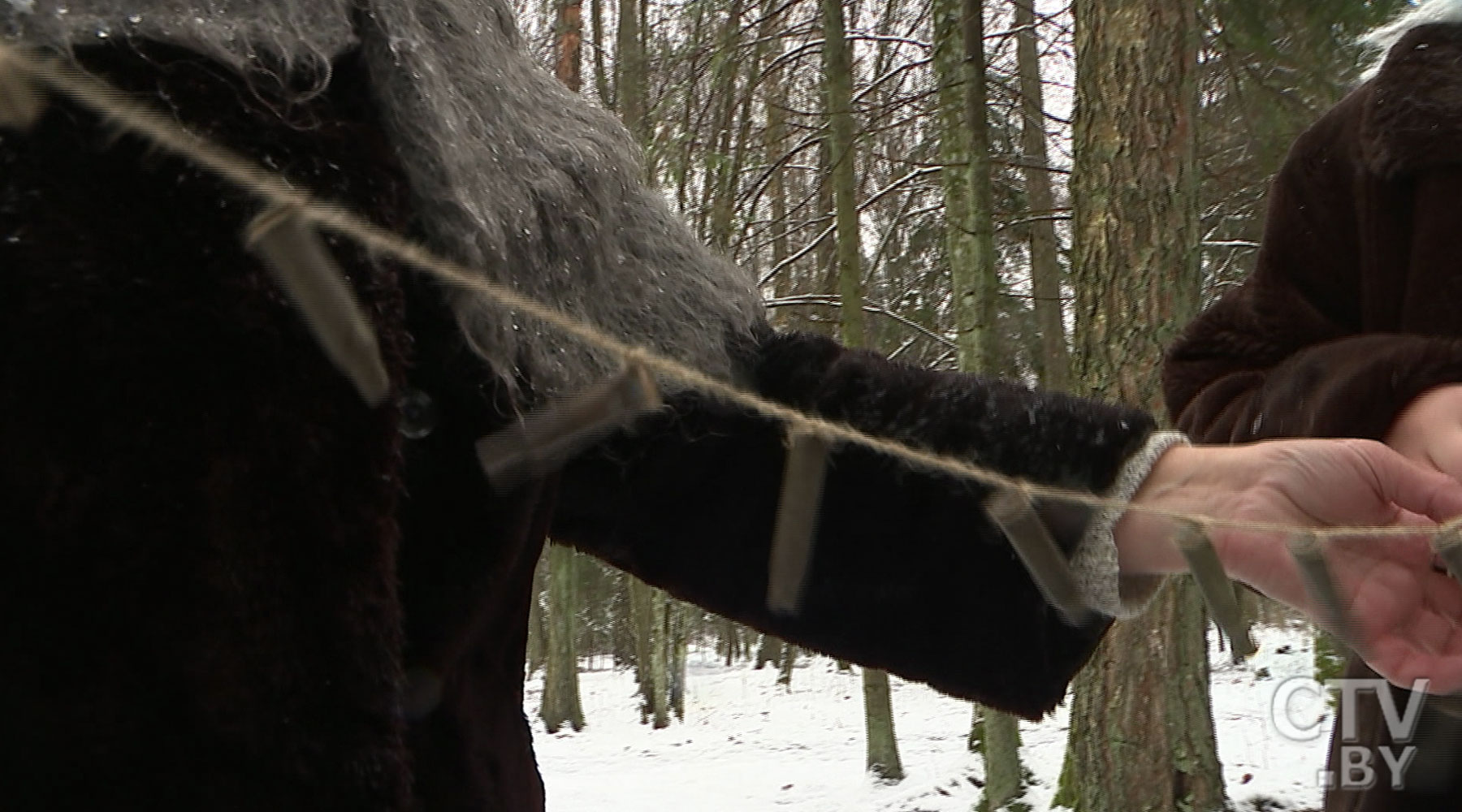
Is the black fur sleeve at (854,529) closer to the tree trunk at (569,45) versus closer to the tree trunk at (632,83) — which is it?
the tree trunk at (632,83)

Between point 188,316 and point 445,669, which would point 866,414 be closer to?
point 445,669

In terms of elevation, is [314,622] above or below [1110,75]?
below

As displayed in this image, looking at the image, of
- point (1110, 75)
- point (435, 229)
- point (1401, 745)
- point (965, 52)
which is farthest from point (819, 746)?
point (435, 229)

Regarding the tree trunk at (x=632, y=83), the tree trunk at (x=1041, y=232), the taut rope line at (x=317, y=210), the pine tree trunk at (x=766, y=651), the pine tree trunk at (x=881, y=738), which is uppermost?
the tree trunk at (x=632, y=83)

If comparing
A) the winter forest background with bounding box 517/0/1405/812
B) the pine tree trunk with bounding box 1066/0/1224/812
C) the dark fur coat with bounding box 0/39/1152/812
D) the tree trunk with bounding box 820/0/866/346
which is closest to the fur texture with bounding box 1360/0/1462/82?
the dark fur coat with bounding box 0/39/1152/812

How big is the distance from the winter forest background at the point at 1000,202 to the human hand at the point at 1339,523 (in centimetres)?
244

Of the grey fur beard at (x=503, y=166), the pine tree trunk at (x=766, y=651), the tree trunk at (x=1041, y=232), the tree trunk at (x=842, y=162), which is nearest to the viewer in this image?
the grey fur beard at (x=503, y=166)

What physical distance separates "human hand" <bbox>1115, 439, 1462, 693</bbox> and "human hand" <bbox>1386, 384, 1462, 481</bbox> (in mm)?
92

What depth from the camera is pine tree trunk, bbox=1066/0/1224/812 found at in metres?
4.26

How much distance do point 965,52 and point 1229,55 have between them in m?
1.61

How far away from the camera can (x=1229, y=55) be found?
17.7ft

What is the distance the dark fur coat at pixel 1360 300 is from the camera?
4.04ft

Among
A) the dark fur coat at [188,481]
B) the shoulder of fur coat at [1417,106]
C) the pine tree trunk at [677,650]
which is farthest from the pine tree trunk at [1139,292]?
the pine tree trunk at [677,650]

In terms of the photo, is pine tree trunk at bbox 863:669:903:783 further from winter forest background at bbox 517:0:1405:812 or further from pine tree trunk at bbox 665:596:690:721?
pine tree trunk at bbox 665:596:690:721
